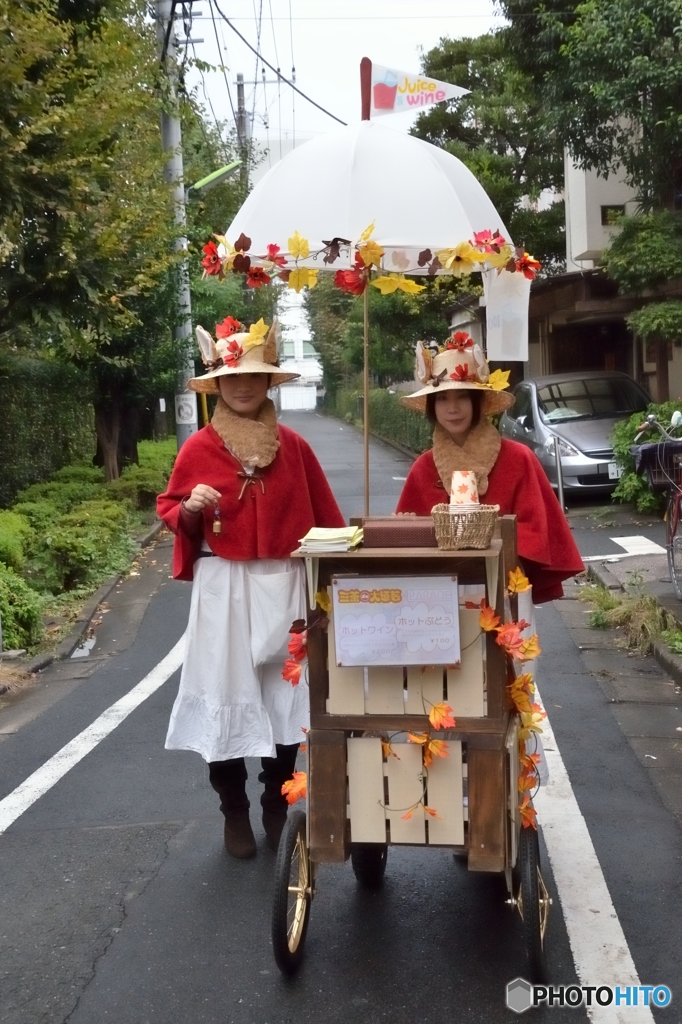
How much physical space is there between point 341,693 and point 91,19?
11.5 metres

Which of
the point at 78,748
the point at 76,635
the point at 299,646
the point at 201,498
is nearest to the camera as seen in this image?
the point at 299,646

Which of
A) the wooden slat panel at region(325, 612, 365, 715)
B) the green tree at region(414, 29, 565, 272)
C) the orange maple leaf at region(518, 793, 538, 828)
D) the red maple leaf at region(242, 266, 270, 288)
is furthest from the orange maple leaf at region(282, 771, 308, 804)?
the green tree at region(414, 29, 565, 272)

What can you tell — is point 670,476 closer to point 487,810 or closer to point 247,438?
point 247,438

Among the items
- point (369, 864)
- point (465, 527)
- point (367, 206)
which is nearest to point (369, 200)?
point (367, 206)

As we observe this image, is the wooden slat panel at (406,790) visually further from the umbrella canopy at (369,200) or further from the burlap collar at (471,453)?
the umbrella canopy at (369,200)

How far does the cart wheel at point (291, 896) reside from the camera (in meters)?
3.31

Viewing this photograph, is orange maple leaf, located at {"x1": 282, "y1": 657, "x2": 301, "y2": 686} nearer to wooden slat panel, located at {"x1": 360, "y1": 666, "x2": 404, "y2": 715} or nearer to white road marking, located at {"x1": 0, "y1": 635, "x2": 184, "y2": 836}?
wooden slat panel, located at {"x1": 360, "y1": 666, "x2": 404, "y2": 715}

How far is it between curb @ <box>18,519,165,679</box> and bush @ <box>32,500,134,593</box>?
24cm

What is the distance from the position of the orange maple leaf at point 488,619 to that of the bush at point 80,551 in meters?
8.48

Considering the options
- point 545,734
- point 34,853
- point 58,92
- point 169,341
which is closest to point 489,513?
point 34,853

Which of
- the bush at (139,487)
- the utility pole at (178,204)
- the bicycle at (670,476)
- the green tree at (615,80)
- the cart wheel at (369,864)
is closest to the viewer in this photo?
the cart wheel at (369,864)

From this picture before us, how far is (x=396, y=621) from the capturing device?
3.30 m

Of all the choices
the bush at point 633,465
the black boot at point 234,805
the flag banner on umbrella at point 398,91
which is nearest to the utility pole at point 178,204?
the bush at point 633,465

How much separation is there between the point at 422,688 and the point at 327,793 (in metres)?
0.43
